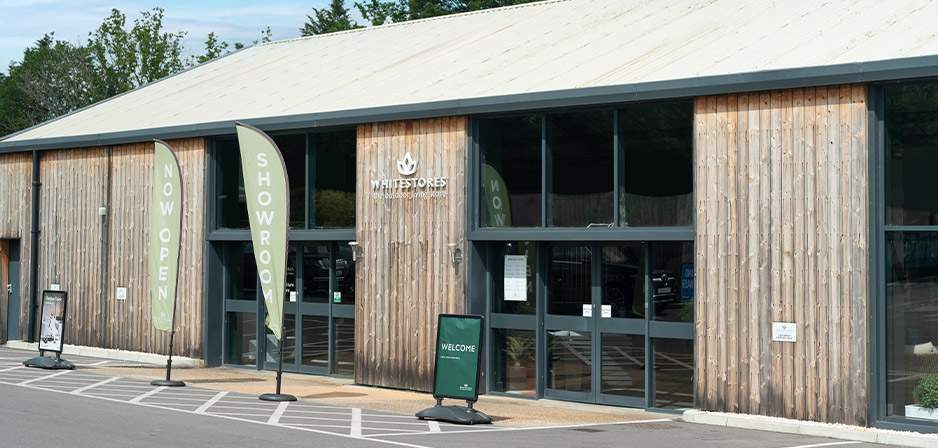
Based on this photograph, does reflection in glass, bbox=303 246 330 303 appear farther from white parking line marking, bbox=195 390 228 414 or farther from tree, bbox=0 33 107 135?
tree, bbox=0 33 107 135

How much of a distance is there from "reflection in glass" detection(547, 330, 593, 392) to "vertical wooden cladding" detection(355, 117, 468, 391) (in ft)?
5.44

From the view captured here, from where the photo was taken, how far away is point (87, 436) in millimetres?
11070

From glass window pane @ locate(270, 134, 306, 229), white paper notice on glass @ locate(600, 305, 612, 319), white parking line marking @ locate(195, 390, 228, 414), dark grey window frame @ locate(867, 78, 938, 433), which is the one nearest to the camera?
dark grey window frame @ locate(867, 78, 938, 433)

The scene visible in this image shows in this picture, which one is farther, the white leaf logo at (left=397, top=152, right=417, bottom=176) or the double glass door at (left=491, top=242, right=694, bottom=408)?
the white leaf logo at (left=397, top=152, right=417, bottom=176)

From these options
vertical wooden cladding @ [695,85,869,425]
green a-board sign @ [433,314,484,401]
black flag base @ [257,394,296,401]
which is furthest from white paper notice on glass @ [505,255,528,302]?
black flag base @ [257,394,296,401]

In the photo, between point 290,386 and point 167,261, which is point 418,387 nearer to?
point 290,386

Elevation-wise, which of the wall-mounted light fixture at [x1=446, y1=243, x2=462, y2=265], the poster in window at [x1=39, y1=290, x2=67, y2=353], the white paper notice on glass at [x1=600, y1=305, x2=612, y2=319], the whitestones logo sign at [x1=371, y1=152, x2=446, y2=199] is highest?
the whitestones logo sign at [x1=371, y1=152, x2=446, y2=199]

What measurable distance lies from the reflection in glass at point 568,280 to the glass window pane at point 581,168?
550mm

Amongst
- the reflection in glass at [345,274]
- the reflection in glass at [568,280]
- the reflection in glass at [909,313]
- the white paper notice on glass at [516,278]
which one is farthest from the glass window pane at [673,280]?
the reflection in glass at [345,274]

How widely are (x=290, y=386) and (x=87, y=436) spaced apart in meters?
6.53

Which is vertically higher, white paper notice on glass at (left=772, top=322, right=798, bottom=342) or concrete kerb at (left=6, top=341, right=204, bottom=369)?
white paper notice on glass at (left=772, top=322, right=798, bottom=342)

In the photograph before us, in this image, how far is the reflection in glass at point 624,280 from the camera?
1511cm

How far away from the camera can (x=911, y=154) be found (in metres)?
12.5

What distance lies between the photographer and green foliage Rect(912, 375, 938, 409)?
482 inches
